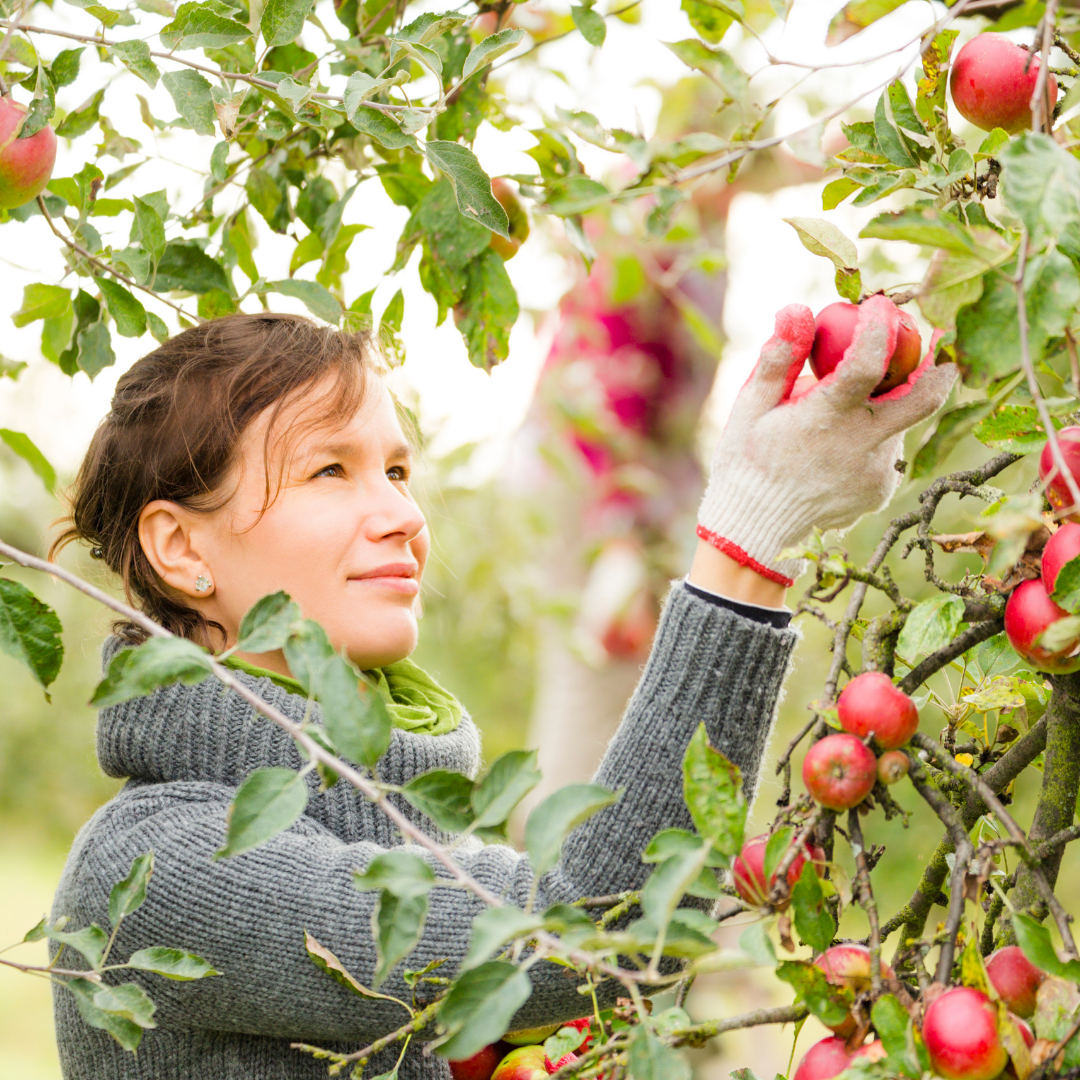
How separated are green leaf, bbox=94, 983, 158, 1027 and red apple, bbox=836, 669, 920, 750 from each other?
1.33 feet

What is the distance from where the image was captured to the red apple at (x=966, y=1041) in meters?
0.45

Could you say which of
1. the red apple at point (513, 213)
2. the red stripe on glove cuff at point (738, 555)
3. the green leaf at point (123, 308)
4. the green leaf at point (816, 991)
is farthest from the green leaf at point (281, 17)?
the green leaf at point (816, 991)

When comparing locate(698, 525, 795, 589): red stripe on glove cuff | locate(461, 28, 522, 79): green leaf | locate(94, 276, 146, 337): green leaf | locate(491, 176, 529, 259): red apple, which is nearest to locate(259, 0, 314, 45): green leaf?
locate(461, 28, 522, 79): green leaf

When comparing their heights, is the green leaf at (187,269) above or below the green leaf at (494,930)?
above

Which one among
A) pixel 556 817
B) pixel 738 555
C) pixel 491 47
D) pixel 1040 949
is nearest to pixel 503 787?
pixel 556 817

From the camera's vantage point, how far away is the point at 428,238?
3.43ft

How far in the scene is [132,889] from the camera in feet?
2.23

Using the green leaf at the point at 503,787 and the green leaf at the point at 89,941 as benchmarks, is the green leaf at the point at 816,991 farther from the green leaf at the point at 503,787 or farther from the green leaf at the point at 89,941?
the green leaf at the point at 89,941

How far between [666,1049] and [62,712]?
490 cm

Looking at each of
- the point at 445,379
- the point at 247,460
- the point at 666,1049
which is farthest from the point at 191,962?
the point at 445,379

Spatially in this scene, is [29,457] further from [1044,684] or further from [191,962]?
[1044,684]

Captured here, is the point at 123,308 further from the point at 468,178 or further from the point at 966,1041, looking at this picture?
the point at 966,1041

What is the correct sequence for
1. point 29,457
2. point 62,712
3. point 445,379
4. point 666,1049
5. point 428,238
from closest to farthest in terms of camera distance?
point 666,1049 → point 29,457 → point 428,238 → point 445,379 → point 62,712

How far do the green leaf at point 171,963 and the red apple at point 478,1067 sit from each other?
449mm
